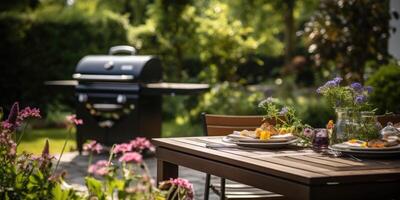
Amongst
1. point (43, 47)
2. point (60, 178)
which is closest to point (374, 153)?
point (60, 178)

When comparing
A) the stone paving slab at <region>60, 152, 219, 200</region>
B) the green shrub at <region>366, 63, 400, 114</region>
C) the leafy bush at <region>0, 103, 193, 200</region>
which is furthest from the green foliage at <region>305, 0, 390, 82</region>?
the leafy bush at <region>0, 103, 193, 200</region>

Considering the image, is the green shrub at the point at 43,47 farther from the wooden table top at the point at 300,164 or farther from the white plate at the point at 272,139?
the white plate at the point at 272,139

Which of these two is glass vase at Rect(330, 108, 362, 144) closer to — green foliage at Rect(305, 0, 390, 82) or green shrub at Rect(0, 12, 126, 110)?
green foliage at Rect(305, 0, 390, 82)

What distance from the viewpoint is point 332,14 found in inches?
399

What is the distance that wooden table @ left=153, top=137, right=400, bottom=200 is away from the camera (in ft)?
8.18

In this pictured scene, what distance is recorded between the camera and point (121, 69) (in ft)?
25.8

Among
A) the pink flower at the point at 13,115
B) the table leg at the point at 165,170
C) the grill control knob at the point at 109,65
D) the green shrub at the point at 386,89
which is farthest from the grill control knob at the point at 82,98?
the pink flower at the point at 13,115

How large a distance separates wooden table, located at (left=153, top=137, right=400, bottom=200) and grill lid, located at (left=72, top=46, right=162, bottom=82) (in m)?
4.40

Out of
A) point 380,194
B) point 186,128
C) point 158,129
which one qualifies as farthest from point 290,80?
point 380,194

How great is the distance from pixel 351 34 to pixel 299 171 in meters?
7.74

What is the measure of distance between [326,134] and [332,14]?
7.11 metres

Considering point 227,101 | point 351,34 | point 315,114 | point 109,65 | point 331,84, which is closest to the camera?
point 331,84

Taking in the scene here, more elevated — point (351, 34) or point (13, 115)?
point (351, 34)

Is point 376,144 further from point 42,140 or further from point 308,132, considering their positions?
point 42,140
